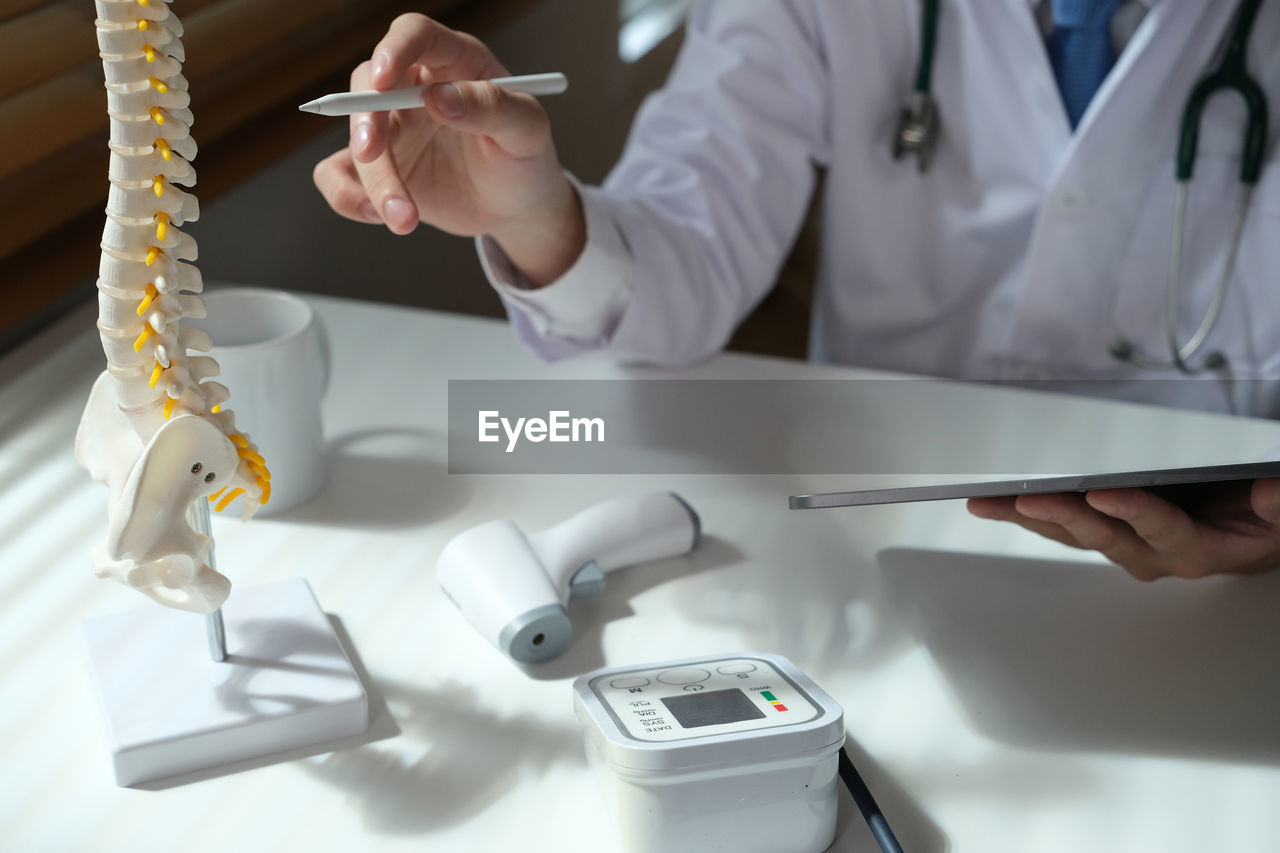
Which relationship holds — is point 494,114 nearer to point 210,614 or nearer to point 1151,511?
point 210,614

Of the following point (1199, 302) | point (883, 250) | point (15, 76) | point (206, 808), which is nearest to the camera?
point (206, 808)

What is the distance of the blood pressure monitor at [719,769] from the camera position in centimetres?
46

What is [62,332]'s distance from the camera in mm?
928

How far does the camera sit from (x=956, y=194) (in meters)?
1.11

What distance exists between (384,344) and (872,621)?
1.61ft

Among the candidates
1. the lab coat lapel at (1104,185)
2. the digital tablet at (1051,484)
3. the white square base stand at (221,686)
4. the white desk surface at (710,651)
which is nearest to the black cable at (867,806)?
the white desk surface at (710,651)

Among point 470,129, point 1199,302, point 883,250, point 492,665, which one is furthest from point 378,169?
point 1199,302

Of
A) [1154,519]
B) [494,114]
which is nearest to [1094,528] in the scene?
[1154,519]

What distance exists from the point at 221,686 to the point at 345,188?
310 millimetres

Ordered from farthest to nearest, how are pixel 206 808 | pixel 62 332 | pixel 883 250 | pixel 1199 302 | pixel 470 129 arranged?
pixel 883 250 → pixel 1199 302 → pixel 62 332 → pixel 470 129 → pixel 206 808

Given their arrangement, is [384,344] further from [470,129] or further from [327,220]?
[327,220]

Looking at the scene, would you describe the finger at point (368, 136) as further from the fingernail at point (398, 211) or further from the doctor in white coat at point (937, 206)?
the doctor in white coat at point (937, 206)

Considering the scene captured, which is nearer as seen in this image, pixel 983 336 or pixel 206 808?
pixel 206 808

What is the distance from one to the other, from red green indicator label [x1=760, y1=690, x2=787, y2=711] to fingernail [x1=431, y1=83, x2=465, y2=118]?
1.11 ft
